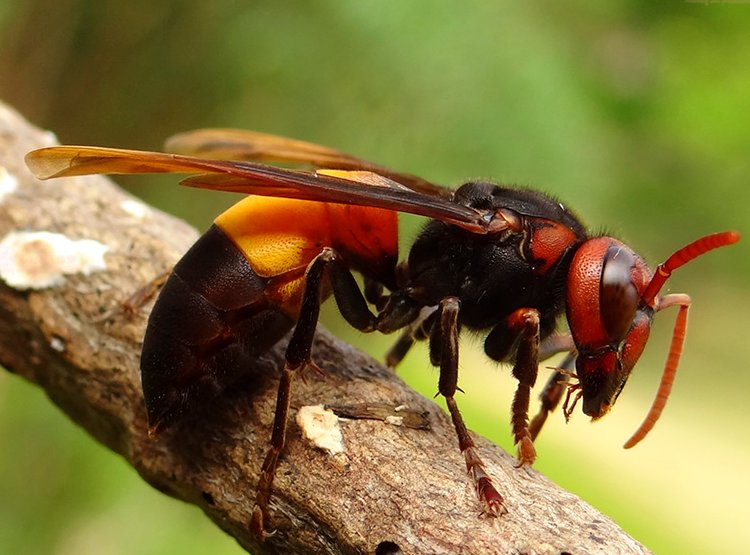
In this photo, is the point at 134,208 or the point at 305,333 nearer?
the point at 305,333

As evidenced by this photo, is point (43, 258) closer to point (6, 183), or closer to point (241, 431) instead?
point (6, 183)

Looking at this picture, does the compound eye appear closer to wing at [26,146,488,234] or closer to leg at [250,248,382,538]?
wing at [26,146,488,234]

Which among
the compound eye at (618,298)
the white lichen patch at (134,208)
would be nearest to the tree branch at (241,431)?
the white lichen patch at (134,208)

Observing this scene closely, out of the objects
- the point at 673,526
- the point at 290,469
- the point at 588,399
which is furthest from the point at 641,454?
the point at 290,469

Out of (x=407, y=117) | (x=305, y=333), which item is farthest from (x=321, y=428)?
(x=407, y=117)

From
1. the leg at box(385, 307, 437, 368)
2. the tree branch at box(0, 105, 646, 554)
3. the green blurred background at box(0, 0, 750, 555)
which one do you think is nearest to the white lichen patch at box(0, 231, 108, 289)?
the tree branch at box(0, 105, 646, 554)

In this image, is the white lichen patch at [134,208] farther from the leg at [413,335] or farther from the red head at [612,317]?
the red head at [612,317]

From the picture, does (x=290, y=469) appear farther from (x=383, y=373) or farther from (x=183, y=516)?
(x=183, y=516)

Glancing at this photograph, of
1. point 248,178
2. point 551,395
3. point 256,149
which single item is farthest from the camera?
point 256,149
